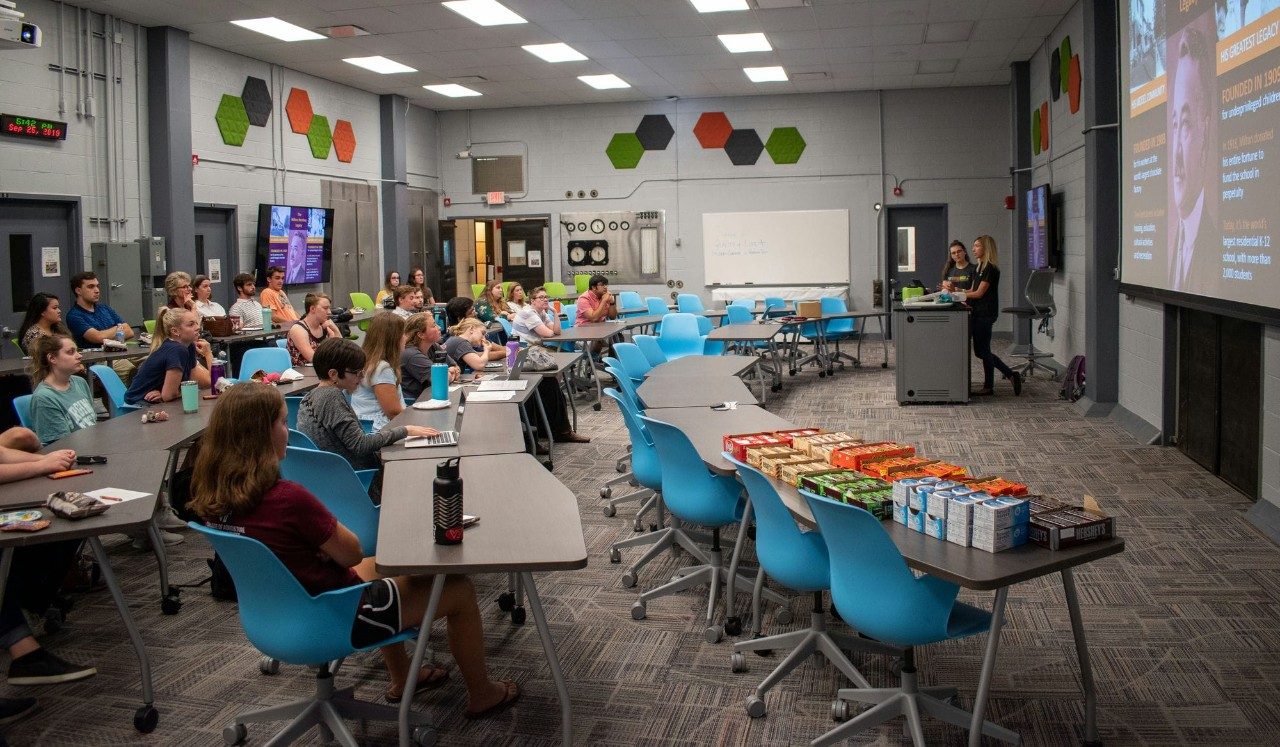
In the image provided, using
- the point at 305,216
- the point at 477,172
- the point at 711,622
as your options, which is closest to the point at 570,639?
the point at 711,622

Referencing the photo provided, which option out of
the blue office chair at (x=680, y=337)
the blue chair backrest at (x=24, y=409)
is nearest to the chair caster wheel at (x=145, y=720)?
the blue chair backrest at (x=24, y=409)

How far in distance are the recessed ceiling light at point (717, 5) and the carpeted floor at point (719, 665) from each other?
18.5 feet

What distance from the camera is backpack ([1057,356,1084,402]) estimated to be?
8992 mm

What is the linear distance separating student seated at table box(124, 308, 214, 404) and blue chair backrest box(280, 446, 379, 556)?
84.1 inches

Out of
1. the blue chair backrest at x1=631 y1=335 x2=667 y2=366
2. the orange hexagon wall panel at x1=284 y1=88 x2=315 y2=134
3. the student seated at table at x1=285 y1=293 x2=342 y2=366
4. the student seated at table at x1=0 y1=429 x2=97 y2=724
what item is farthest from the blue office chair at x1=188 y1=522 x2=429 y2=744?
the orange hexagon wall panel at x1=284 y1=88 x2=315 y2=134

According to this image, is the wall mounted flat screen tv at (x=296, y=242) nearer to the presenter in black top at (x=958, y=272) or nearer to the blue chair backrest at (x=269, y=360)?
the blue chair backrest at (x=269, y=360)

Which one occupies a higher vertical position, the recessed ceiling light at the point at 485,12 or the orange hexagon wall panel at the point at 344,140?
the recessed ceiling light at the point at 485,12

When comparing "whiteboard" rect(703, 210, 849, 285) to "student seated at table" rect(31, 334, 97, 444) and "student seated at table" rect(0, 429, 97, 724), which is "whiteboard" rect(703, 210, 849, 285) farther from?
"student seated at table" rect(0, 429, 97, 724)

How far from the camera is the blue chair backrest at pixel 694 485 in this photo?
3975mm

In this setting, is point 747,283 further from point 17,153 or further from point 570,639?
point 570,639

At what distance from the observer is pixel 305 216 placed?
38.2 feet

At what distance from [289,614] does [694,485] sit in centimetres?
173

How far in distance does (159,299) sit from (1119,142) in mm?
7984

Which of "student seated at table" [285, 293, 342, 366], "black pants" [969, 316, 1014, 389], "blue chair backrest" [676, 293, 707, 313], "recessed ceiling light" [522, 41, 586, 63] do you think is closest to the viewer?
"student seated at table" [285, 293, 342, 366]
